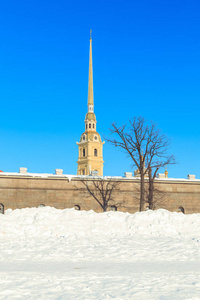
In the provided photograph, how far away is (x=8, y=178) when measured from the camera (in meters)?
34.2

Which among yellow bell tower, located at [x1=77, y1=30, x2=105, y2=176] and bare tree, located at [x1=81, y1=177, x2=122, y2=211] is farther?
yellow bell tower, located at [x1=77, y1=30, x2=105, y2=176]

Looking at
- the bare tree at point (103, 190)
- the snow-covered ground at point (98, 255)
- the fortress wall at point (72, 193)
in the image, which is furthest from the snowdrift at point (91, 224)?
the bare tree at point (103, 190)

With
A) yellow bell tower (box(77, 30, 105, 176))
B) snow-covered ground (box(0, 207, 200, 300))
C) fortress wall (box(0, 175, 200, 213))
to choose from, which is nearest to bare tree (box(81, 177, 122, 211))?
fortress wall (box(0, 175, 200, 213))

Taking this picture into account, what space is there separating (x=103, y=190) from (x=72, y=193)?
10.0ft

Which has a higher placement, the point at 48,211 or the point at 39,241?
the point at 48,211

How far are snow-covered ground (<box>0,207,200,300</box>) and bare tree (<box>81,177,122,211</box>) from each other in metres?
15.0

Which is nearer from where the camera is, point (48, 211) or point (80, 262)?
point (80, 262)

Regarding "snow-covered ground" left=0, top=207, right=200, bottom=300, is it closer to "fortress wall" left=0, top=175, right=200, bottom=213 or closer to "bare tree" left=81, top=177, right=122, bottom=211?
"fortress wall" left=0, top=175, right=200, bottom=213

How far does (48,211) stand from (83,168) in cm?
10452

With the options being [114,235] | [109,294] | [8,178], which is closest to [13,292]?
[109,294]

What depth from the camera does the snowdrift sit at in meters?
17.5

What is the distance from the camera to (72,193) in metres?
35.6

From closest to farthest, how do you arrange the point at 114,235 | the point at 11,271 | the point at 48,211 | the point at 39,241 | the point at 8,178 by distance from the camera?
the point at 11,271 → the point at 39,241 → the point at 114,235 → the point at 48,211 → the point at 8,178

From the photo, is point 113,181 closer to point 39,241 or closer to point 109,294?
point 39,241
